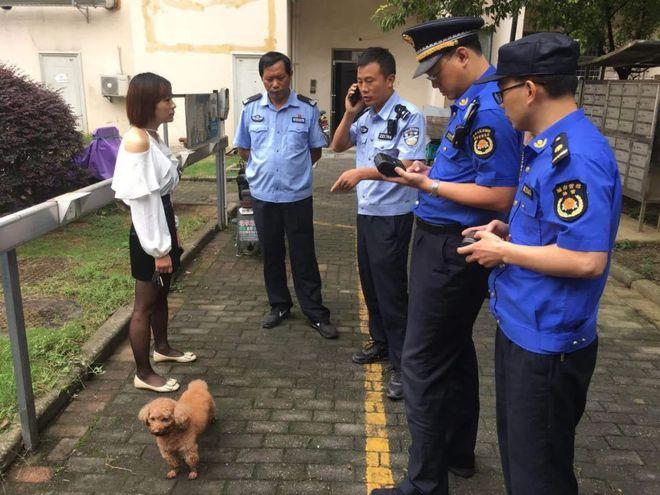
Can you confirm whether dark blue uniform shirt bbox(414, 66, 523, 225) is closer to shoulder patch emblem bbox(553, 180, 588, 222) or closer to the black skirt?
shoulder patch emblem bbox(553, 180, 588, 222)

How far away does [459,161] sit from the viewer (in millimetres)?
2332

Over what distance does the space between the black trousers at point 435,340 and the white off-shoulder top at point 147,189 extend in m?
1.50

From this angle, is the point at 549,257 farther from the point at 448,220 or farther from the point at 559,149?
the point at 448,220

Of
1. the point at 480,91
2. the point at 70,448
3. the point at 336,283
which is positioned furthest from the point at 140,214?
the point at 336,283

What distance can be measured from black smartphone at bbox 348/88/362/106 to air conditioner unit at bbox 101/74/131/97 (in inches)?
471

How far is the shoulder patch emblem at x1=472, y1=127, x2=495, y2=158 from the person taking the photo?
2156mm

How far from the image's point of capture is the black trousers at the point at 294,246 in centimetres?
434

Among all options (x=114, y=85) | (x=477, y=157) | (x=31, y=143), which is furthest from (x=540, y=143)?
(x=114, y=85)

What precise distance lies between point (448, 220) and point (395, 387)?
151 centimetres

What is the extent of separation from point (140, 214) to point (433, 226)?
1647 mm

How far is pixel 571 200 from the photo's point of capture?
5.44ft

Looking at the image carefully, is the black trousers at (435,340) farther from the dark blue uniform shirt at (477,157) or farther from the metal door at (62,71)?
the metal door at (62,71)

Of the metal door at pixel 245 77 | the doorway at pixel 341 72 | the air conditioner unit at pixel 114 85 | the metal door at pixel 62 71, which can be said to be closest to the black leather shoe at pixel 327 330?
the metal door at pixel 245 77

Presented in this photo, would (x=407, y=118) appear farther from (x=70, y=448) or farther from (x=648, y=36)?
(x=648, y=36)
